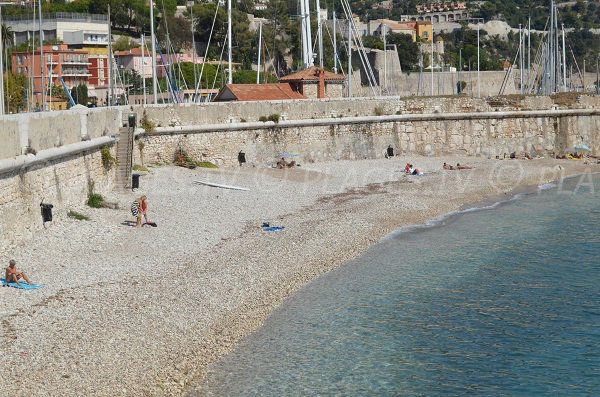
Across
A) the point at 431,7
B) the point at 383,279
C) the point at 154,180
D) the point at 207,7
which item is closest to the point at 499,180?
the point at 154,180

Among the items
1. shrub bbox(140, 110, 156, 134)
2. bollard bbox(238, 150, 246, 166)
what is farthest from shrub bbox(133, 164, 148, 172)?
bollard bbox(238, 150, 246, 166)

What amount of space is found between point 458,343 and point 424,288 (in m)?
3.47

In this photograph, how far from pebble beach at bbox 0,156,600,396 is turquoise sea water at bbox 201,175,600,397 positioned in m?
0.57

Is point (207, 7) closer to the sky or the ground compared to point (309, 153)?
closer to the sky

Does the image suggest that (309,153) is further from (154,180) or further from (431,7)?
(431,7)

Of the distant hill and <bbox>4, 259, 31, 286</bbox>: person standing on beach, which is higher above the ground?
the distant hill

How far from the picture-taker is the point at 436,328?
14953 mm

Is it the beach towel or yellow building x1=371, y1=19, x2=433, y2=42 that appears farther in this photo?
yellow building x1=371, y1=19, x2=433, y2=42

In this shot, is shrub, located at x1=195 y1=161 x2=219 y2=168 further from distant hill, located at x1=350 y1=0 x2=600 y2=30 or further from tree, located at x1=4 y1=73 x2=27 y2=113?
distant hill, located at x1=350 y1=0 x2=600 y2=30

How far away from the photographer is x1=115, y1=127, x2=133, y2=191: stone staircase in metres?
24.5

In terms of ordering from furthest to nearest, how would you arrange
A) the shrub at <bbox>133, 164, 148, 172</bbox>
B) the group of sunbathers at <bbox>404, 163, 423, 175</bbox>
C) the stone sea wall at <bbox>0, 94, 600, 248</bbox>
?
the group of sunbathers at <bbox>404, 163, 423, 175</bbox>, the shrub at <bbox>133, 164, 148, 172</bbox>, the stone sea wall at <bbox>0, 94, 600, 248</bbox>

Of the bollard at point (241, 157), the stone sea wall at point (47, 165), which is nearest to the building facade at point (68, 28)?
the bollard at point (241, 157)

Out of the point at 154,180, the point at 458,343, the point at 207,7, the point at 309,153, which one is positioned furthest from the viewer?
the point at 207,7

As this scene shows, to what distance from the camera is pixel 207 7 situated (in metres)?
80.3
